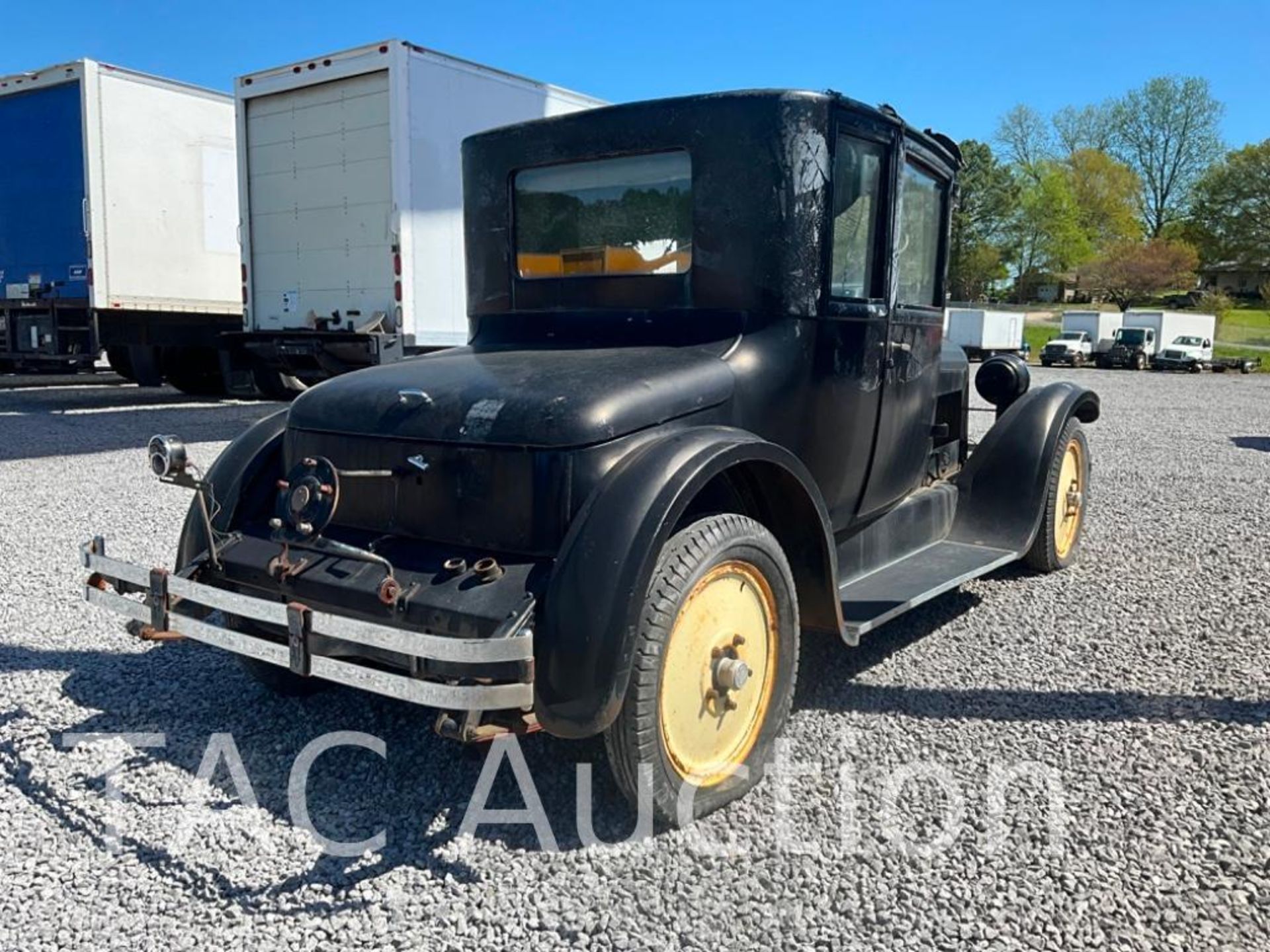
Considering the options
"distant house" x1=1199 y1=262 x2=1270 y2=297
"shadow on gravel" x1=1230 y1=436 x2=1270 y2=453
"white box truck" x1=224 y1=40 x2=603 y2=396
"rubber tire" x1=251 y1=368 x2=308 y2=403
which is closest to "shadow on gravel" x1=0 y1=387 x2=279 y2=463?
"rubber tire" x1=251 y1=368 x2=308 y2=403

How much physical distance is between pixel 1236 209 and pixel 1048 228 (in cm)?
1135

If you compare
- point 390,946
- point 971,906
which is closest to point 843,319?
point 971,906

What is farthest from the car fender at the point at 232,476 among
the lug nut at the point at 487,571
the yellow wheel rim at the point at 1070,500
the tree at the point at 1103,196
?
the tree at the point at 1103,196

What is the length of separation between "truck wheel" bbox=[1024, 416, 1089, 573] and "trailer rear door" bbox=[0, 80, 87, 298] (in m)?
11.2

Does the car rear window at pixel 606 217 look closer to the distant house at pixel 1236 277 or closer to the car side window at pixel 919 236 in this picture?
the car side window at pixel 919 236

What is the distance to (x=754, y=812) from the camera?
2.95 meters

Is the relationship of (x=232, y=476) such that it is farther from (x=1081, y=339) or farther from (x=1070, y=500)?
(x=1081, y=339)

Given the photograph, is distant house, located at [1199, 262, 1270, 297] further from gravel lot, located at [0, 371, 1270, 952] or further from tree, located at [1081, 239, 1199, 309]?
gravel lot, located at [0, 371, 1270, 952]

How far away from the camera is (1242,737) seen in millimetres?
3404

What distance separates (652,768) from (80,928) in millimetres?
1399

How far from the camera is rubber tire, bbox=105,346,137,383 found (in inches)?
570

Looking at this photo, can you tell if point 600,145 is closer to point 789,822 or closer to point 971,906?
point 789,822

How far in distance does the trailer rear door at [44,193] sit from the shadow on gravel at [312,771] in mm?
9783

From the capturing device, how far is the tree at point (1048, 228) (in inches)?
2591
